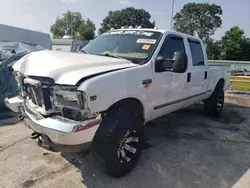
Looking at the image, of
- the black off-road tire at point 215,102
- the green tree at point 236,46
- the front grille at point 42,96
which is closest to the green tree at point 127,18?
the green tree at point 236,46

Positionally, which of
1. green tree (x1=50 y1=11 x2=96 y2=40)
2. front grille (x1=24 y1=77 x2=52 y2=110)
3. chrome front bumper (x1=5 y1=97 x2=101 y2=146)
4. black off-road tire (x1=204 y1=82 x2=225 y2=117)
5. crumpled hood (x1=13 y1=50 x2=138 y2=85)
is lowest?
black off-road tire (x1=204 y1=82 x2=225 y2=117)

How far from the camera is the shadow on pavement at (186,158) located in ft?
10.6

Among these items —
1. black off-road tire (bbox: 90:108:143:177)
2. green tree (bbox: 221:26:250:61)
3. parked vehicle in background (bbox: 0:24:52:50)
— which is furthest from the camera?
green tree (bbox: 221:26:250:61)

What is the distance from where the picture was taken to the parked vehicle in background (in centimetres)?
1307

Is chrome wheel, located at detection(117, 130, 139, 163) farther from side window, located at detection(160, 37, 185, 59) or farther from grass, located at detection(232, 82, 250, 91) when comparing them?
grass, located at detection(232, 82, 250, 91)

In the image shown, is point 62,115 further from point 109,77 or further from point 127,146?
point 127,146

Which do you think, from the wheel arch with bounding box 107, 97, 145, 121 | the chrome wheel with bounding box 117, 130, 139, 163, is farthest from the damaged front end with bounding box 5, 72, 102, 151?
the chrome wheel with bounding box 117, 130, 139, 163

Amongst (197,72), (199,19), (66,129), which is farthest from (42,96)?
(199,19)

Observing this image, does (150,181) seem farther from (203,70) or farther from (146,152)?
(203,70)

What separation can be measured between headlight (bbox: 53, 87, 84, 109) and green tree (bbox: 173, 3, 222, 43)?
191ft

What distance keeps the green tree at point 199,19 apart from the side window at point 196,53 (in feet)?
180

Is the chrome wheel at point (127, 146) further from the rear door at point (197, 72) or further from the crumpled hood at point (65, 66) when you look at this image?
the rear door at point (197, 72)

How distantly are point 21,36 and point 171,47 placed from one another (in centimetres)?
1251

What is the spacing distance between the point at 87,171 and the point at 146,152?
1.09 meters
